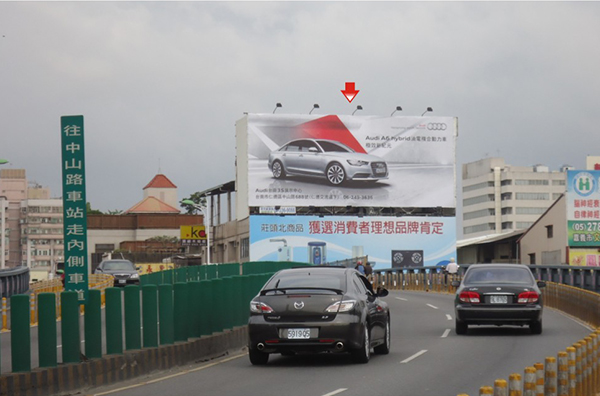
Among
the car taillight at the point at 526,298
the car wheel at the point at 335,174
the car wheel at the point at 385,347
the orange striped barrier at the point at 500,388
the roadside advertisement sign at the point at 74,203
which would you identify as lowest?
the car wheel at the point at 385,347

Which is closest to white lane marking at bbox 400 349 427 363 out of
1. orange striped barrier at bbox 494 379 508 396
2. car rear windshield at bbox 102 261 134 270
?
orange striped barrier at bbox 494 379 508 396

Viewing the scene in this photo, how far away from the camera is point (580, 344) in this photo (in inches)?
448

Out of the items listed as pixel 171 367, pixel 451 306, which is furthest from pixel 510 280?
pixel 451 306

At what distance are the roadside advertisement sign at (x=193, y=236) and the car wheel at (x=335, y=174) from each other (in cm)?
2141

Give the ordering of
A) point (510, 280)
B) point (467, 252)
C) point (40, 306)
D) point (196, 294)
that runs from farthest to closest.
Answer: point (467, 252)
point (510, 280)
point (196, 294)
point (40, 306)

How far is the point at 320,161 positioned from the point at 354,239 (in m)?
7.64

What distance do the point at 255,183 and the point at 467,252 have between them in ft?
122

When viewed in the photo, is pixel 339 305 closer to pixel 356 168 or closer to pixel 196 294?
pixel 196 294

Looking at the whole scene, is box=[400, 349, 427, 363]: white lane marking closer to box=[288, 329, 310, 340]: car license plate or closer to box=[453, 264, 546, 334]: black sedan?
box=[288, 329, 310, 340]: car license plate

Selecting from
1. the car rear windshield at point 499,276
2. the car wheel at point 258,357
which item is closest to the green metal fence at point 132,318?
the car wheel at point 258,357

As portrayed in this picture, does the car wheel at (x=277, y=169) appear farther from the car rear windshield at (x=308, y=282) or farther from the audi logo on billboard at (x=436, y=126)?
the car rear windshield at (x=308, y=282)

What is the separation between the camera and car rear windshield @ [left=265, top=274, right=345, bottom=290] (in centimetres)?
1730

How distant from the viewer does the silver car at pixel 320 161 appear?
81.6 m

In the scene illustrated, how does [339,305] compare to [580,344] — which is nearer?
[580,344]
